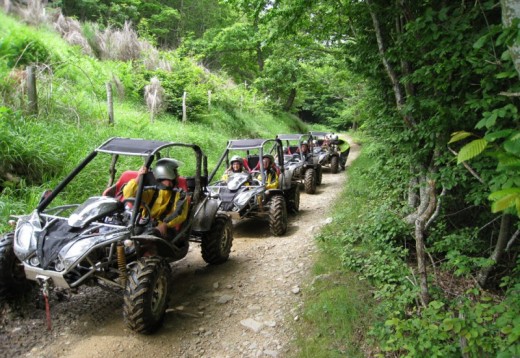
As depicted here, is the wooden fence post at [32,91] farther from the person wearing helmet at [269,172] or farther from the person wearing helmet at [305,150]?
the person wearing helmet at [305,150]

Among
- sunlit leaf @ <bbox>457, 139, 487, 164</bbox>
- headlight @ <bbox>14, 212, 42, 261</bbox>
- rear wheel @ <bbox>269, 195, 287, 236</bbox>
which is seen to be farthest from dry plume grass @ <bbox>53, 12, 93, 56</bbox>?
sunlit leaf @ <bbox>457, 139, 487, 164</bbox>

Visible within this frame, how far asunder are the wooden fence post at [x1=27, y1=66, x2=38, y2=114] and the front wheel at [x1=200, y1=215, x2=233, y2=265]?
13.3 ft

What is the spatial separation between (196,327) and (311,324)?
3.80 ft

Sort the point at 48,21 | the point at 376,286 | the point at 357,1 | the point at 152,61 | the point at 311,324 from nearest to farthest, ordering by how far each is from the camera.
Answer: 1. the point at 311,324
2. the point at 376,286
3. the point at 357,1
4. the point at 48,21
5. the point at 152,61

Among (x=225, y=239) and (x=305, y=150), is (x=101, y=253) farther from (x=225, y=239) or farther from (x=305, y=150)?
(x=305, y=150)

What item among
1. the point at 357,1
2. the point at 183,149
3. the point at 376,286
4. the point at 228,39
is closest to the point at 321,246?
the point at 376,286

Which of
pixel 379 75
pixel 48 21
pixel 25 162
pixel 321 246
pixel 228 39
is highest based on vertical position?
pixel 228 39

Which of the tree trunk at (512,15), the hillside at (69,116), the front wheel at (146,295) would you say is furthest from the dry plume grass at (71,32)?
the tree trunk at (512,15)

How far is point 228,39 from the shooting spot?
20828 millimetres

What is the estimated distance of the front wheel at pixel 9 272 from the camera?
11.0 ft

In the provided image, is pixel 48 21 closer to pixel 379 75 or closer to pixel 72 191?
pixel 72 191

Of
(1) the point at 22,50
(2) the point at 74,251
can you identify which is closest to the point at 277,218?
(2) the point at 74,251

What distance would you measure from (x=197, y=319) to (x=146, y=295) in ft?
2.82

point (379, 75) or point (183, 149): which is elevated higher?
point (379, 75)
